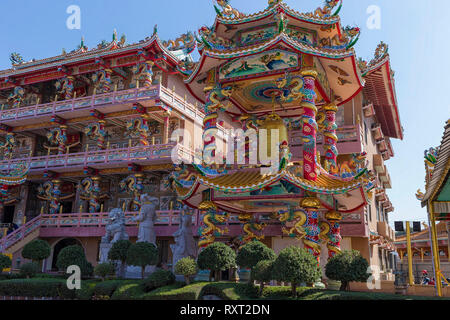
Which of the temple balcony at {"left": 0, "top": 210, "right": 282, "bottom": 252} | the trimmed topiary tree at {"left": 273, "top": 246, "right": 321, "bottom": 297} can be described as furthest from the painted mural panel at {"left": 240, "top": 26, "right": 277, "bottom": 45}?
the temple balcony at {"left": 0, "top": 210, "right": 282, "bottom": 252}

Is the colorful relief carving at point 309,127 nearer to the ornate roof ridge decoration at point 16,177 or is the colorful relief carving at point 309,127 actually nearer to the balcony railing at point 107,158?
the balcony railing at point 107,158

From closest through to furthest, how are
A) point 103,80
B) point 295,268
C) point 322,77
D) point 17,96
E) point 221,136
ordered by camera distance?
point 295,268, point 322,77, point 103,80, point 221,136, point 17,96

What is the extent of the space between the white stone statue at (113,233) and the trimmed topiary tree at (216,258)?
7.15m

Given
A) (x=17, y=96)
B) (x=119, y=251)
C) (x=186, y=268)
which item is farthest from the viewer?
(x=17, y=96)

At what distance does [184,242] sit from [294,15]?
32.8 ft

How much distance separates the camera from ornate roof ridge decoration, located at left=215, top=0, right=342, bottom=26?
14.5 metres

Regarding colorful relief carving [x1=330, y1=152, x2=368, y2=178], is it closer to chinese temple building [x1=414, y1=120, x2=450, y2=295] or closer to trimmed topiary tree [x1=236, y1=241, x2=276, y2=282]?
chinese temple building [x1=414, y1=120, x2=450, y2=295]

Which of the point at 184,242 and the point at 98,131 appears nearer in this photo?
the point at 184,242

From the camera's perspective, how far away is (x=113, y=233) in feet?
62.7

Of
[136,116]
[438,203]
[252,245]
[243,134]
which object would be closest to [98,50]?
[136,116]

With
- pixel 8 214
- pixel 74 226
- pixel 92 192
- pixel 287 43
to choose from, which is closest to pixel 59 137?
pixel 92 192

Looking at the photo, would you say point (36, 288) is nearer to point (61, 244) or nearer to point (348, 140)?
point (61, 244)

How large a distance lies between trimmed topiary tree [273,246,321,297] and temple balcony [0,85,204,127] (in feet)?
54.1

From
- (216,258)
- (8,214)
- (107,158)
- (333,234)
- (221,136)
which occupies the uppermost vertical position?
(221,136)
